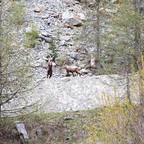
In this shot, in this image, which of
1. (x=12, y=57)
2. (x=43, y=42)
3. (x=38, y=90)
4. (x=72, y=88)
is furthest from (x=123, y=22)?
(x=43, y=42)

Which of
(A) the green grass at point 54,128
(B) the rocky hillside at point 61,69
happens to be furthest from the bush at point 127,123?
(A) the green grass at point 54,128

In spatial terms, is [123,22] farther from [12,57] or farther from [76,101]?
[12,57]

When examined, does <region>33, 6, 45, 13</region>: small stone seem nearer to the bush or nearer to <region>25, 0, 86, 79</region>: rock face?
<region>25, 0, 86, 79</region>: rock face

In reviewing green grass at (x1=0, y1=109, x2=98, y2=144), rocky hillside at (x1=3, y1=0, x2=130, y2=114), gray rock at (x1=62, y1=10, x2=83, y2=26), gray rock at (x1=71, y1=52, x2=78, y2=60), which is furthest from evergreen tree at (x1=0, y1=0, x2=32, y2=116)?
gray rock at (x1=62, y1=10, x2=83, y2=26)

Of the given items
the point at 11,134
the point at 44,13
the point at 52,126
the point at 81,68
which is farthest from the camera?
the point at 44,13

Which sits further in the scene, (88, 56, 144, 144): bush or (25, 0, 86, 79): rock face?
(25, 0, 86, 79): rock face

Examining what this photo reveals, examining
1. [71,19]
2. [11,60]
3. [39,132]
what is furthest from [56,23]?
[11,60]

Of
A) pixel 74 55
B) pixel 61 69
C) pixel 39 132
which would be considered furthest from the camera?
pixel 74 55

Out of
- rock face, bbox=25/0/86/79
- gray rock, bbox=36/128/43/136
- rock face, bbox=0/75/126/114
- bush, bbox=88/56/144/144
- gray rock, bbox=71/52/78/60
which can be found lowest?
gray rock, bbox=36/128/43/136

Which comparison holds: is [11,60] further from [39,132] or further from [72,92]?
[72,92]

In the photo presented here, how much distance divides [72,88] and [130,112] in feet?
33.1

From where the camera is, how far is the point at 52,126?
11297 millimetres

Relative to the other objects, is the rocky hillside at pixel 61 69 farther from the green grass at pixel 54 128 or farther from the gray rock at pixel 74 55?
the green grass at pixel 54 128

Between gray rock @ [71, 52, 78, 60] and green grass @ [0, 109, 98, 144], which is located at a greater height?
gray rock @ [71, 52, 78, 60]
